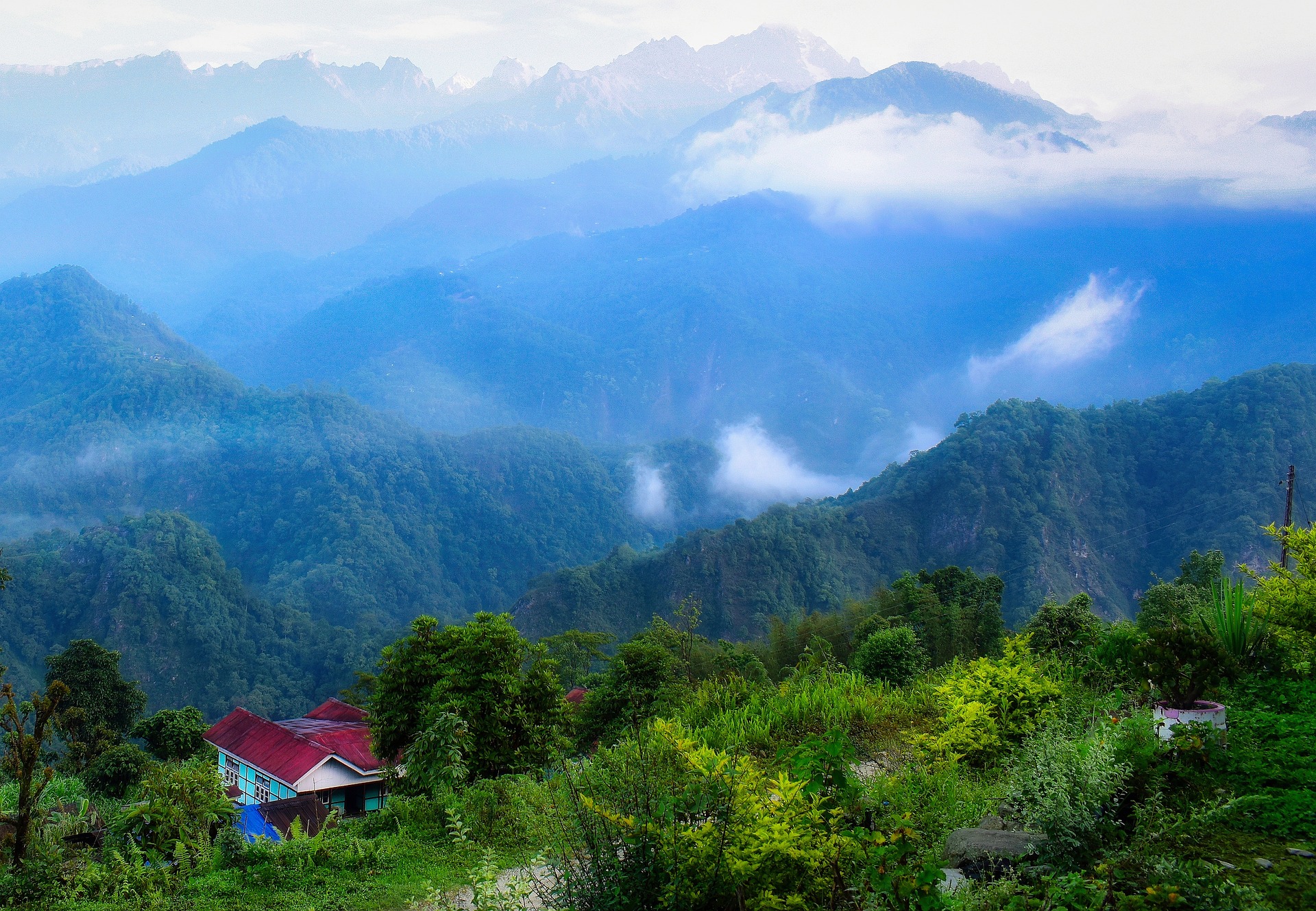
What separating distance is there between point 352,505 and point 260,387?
37.5 metres

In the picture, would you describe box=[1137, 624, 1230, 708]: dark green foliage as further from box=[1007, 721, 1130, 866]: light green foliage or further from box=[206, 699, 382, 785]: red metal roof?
box=[206, 699, 382, 785]: red metal roof

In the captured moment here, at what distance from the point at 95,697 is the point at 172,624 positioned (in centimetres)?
5357

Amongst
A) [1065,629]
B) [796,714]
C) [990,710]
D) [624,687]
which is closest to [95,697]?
[624,687]

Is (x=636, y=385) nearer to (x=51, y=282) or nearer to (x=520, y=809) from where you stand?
(x=51, y=282)

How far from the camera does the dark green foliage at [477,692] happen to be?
37.0 ft

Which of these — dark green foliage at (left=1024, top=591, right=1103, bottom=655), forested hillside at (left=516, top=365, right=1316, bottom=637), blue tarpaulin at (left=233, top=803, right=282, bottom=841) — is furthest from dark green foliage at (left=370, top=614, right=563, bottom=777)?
forested hillside at (left=516, top=365, right=1316, bottom=637)

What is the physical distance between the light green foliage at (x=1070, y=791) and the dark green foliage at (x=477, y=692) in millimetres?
6906

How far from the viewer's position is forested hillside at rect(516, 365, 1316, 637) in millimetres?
73750

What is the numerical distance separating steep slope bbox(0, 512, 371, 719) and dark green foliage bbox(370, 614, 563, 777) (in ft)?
199

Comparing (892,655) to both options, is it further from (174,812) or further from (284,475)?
(284,475)

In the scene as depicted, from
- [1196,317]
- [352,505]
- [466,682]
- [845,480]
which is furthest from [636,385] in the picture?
[466,682]

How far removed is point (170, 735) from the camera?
86.0 ft

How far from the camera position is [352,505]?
108750 mm

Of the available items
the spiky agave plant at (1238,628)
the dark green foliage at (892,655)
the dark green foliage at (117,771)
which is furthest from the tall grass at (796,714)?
the dark green foliage at (117,771)
